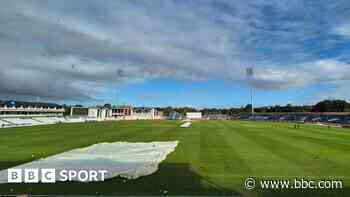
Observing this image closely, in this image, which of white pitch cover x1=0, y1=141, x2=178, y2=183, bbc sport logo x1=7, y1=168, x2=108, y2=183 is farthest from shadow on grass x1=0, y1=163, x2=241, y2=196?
white pitch cover x1=0, y1=141, x2=178, y2=183

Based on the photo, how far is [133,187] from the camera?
8031 millimetres

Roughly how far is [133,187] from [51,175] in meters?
2.80

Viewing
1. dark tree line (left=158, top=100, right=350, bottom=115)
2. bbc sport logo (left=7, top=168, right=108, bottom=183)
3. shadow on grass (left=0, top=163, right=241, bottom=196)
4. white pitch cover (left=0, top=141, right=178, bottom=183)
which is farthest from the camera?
dark tree line (left=158, top=100, right=350, bottom=115)

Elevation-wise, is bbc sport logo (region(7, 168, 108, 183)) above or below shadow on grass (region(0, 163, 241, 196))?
above

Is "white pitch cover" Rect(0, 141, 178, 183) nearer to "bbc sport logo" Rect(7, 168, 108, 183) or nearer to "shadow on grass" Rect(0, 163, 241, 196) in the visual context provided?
"bbc sport logo" Rect(7, 168, 108, 183)

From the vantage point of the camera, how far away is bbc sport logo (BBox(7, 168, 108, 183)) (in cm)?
859

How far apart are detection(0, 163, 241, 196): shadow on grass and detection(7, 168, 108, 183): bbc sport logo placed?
1.40 feet

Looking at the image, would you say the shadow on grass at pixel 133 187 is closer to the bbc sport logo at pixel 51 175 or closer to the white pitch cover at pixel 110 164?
the bbc sport logo at pixel 51 175

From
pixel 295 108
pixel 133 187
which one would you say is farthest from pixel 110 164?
pixel 295 108

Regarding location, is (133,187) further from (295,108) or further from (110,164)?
(295,108)

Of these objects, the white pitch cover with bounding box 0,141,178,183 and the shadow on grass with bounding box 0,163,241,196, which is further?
the white pitch cover with bounding box 0,141,178,183

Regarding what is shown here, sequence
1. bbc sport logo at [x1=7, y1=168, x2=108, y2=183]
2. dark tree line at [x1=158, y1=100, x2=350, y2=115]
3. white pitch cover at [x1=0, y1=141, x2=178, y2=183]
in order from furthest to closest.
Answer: dark tree line at [x1=158, y1=100, x2=350, y2=115]
white pitch cover at [x1=0, y1=141, x2=178, y2=183]
bbc sport logo at [x1=7, y1=168, x2=108, y2=183]

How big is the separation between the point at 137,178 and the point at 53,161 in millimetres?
4038

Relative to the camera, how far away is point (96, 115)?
94812mm
